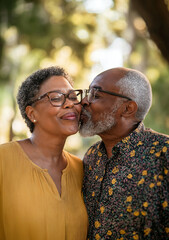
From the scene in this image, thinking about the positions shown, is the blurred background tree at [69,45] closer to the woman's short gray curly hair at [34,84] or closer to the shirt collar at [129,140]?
the woman's short gray curly hair at [34,84]

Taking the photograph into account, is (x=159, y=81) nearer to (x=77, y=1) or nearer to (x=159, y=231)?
(x=77, y=1)

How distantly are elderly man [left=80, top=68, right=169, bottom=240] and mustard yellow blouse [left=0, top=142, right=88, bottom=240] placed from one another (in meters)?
0.19

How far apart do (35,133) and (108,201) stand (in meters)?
0.97

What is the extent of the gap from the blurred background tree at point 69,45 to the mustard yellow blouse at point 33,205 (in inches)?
113

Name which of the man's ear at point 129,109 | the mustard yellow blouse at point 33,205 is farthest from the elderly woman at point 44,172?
the man's ear at point 129,109

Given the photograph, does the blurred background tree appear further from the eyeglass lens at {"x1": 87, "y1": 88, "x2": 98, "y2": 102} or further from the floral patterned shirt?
the floral patterned shirt

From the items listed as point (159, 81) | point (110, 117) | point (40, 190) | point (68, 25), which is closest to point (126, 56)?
point (68, 25)

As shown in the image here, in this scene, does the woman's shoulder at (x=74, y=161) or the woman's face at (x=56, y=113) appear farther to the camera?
the woman's shoulder at (x=74, y=161)

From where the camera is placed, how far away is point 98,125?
117 inches

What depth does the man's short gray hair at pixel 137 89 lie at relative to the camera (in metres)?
2.98

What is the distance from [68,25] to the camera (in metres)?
8.41

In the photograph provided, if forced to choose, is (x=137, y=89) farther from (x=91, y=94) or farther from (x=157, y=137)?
(x=157, y=137)

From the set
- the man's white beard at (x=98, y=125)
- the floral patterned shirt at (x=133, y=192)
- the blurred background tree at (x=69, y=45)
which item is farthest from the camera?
the blurred background tree at (x=69, y=45)

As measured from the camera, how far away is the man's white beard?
9.67ft
